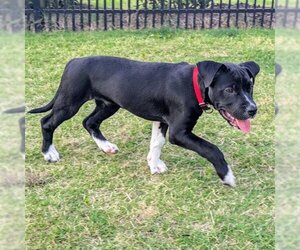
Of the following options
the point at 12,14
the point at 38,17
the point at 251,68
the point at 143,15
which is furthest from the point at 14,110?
the point at 143,15

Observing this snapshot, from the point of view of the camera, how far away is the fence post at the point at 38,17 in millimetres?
10180

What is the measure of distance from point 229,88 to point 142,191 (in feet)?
3.50

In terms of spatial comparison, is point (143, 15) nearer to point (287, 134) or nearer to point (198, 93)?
point (198, 93)

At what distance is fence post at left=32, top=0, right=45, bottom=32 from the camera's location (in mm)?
10180

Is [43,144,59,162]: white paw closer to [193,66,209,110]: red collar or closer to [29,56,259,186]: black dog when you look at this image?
[29,56,259,186]: black dog

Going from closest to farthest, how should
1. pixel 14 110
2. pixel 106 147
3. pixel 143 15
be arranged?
pixel 14 110 → pixel 106 147 → pixel 143 15

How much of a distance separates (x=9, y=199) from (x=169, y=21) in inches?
346

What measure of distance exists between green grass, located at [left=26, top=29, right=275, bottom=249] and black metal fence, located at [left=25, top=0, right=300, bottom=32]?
11.8 feet

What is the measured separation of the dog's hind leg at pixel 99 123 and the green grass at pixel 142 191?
8 centimetres

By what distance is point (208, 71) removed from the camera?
4.12 metres

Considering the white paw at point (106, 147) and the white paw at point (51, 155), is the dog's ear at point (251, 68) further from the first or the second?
the white paw at point (51, 155)

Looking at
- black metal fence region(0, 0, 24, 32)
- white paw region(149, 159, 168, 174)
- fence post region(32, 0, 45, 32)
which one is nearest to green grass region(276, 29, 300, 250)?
black metal fence region(0, 0, 24, 32)

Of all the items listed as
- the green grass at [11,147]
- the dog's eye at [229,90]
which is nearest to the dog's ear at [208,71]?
the dog's eye at [229,90]

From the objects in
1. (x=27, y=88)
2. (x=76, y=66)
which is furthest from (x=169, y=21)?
(x=76, y=66)
